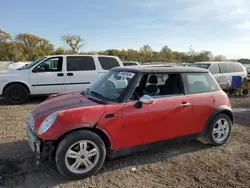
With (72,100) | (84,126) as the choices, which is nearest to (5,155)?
(72,100)

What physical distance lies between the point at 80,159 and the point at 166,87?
1.93 metres

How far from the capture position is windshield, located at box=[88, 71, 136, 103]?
11.2 feet

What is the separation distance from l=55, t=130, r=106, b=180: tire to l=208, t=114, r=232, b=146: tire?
2172 mm

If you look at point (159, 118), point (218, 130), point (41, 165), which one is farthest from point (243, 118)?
point (41, 165)

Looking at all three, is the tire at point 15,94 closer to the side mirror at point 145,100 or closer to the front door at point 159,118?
the front door at point 159,118

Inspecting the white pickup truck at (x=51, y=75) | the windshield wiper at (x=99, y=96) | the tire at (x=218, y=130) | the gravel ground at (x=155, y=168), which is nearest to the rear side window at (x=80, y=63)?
the white pickup truck at (x=51, y=75)

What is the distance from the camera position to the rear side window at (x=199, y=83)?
393 cm

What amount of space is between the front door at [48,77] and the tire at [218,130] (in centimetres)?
557

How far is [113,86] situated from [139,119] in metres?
0.78

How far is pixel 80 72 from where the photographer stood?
8.13 metres

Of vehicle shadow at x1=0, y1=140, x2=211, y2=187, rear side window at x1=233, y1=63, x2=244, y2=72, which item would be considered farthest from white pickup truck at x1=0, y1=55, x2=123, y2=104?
rear side window at x1=233, y1=63, x2=244, y2=72

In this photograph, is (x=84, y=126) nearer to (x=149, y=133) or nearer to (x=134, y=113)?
(x=134, y=113)

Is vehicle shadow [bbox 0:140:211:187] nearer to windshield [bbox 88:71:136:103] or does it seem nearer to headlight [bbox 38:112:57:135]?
headlight [bbox 38:112:57:135]

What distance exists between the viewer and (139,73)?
11.6ft
